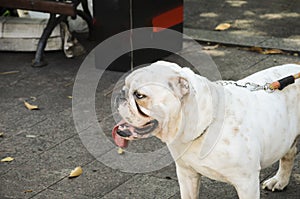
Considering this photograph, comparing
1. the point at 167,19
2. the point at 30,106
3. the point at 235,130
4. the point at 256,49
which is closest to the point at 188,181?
the point at 235,130

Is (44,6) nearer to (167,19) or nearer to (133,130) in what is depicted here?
(167,19)

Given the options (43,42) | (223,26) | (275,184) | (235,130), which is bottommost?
(223,26)

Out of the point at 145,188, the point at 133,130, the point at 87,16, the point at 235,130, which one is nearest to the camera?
the point at 133,130

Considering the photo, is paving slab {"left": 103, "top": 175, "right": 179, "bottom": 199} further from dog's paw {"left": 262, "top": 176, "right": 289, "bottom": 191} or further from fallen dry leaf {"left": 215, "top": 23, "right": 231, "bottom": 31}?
fallen dry leaf {"left": 215, "top": 23, "right": 231, "bottom": 31}

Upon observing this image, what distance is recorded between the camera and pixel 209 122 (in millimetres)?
3688

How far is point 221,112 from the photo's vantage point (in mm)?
3760

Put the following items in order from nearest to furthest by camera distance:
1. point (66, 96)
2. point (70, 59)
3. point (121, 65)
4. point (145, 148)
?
1. point (145, 148)
2. point (66, 96)
3. point (121, 65)
4. point (70, 59)

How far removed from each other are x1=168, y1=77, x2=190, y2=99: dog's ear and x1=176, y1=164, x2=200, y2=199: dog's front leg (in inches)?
27.0

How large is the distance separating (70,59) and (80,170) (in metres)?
2.68

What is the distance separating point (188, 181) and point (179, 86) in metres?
0.87

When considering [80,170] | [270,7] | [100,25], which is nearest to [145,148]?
[80,170]

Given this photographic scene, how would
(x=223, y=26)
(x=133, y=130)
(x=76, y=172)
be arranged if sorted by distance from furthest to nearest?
(x=223, y=26), (x=76, y=172), (x=133, y=130)

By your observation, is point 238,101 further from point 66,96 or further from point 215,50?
point 215,50

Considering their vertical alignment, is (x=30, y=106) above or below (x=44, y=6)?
below
